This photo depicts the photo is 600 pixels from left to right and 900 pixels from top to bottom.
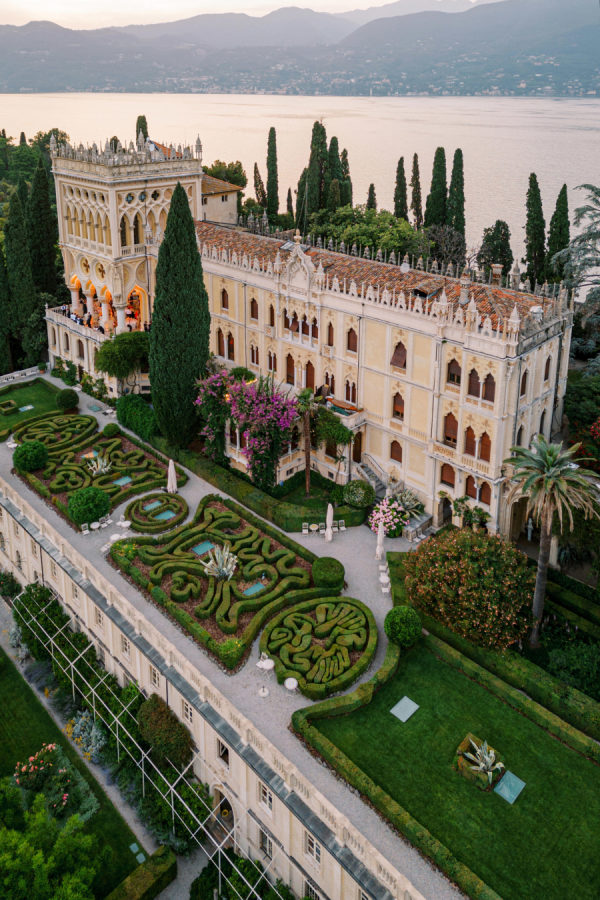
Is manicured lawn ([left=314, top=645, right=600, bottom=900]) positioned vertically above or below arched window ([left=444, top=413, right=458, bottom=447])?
below

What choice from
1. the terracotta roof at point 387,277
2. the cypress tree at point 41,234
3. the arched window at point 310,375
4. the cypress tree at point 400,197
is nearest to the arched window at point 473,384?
the terracotta roof at point 387,277

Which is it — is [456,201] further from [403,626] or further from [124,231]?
[403,626]

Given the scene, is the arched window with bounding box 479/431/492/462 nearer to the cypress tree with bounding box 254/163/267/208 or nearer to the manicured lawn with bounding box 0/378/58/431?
the manicured lawn with bounding box 0/378/58/431

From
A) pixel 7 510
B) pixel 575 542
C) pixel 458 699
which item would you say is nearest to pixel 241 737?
pixel 458 699

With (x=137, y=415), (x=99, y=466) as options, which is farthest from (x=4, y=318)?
(x=99, y=466)

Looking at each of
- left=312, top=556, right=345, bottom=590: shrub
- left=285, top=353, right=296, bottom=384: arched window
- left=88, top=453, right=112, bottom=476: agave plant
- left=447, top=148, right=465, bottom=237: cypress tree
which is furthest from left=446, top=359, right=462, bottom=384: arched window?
left=447, top=148, right=465, bottom=237: cypress tree

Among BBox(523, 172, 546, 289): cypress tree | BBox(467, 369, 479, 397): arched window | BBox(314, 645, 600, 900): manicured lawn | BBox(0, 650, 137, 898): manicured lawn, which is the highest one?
BBox(523, 172, 546, 289): cypress tree

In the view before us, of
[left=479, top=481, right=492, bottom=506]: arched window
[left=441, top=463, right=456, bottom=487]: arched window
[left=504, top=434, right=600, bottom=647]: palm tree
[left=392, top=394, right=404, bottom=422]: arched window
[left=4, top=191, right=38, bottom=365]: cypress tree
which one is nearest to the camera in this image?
[left=504, top=434, right=600, bottom=647]: palm tree
